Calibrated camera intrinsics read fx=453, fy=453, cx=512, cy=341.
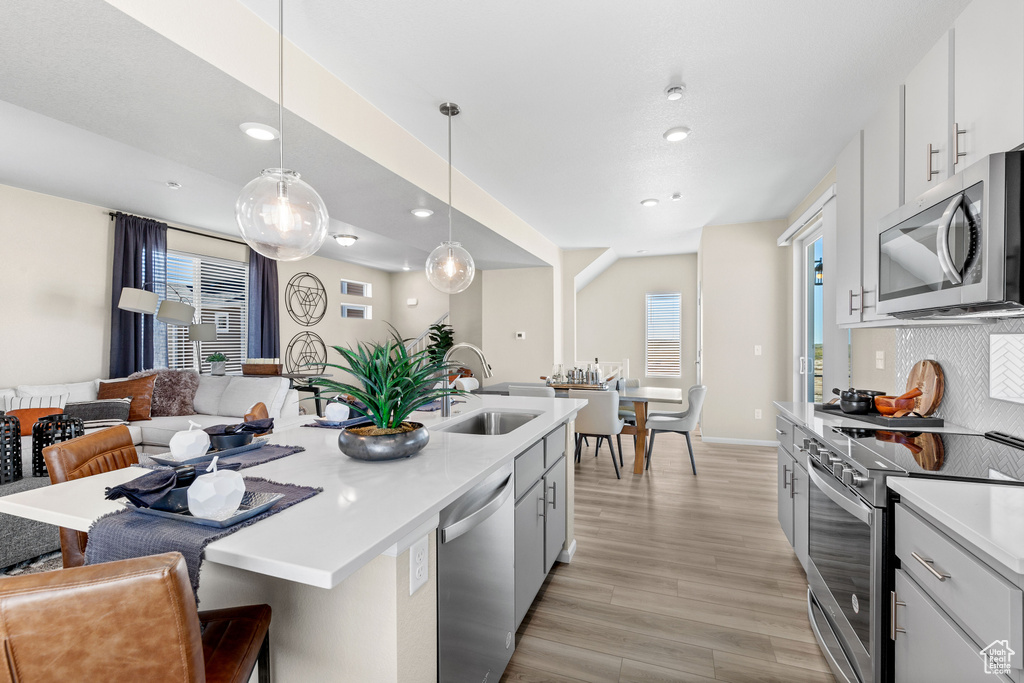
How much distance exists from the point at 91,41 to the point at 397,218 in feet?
7.86

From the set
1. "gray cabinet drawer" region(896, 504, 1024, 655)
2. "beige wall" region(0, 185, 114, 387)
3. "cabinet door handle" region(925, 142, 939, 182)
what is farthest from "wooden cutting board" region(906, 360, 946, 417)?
"beige wall" region(0, 185, 114, 387)

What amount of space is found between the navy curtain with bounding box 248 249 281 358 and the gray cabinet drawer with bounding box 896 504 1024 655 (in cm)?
703

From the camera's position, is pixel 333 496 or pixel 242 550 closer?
pixel 242 550

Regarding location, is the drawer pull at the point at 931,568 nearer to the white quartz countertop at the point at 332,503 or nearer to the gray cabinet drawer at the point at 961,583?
the gray cabinet drawer at the point at 961,583

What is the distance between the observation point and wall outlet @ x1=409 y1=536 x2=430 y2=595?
1.10 m

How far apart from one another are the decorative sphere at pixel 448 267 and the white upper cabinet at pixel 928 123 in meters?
2.26

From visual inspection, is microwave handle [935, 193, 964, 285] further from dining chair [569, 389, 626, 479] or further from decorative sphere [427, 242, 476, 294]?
dining chair [569, 389, 626, 479]

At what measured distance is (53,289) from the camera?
4.46m

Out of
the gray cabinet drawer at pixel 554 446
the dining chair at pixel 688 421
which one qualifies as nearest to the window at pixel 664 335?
the dining chair at pixel 688 421

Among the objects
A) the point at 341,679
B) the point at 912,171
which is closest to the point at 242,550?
the point at 341,679

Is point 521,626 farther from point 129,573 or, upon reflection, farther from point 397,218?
point 397,218

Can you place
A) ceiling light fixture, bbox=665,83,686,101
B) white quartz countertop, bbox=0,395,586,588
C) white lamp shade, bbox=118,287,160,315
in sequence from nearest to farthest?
white quartz countertop, bbox=0,395,586,588
ceiling light fixture, bbox=665,83,686,101
white lamp shade, bbox=118,287,160,315

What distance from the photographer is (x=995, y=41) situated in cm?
144

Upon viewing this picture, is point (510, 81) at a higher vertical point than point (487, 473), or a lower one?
higher
